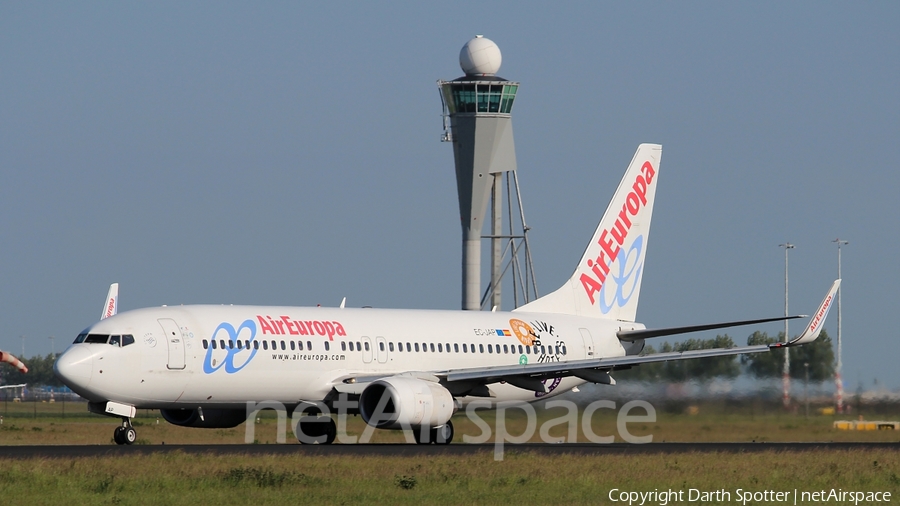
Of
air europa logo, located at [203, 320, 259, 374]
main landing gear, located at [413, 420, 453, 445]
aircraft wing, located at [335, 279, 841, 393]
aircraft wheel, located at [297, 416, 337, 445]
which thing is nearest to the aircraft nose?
air europa logo, located at [203, 320, 259, 374]

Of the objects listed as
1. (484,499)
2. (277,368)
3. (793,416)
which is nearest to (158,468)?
(484,499)

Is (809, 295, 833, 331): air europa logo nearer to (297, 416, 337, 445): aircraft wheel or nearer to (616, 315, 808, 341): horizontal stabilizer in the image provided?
(616, 315, 808, 341): horizontal stabilizer

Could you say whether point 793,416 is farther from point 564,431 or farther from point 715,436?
point 564,431

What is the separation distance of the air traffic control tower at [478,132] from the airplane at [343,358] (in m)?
35.7

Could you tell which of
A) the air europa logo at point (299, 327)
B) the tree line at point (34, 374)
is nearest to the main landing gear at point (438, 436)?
the air europa logo at point (299, 327)

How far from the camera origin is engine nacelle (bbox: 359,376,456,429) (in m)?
33.1

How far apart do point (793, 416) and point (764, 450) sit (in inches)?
387

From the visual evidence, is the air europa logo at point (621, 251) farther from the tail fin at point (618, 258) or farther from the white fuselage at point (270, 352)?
the white fuselage at point (270, 352)

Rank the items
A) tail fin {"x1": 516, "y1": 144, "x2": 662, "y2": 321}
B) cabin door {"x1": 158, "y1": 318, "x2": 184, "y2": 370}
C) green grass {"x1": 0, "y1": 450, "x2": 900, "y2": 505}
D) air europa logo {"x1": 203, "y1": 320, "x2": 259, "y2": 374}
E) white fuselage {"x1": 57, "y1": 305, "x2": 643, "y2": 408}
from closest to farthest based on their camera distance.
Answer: green grass {"x1": 0, "y1": 450, "x2": 900, "y2": 505} → white fuselage {"x1": 57, "y1": 305, "x2": 643, "y2": 408} → cabin door {"x1": 158, "y1": 318, "x2": 184, "y2": 370} → air europa logo {"x1": 203, "y1": 320, "x2": 259, "y2": 374} → tail fin {"x1": 516, "y1": 144, "x2": 662, "y2": 321}

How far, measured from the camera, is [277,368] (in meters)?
33.6

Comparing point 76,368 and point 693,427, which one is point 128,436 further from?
point 693,427

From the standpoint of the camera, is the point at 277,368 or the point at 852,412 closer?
the point at 277,368

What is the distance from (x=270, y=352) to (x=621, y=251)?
1482cm

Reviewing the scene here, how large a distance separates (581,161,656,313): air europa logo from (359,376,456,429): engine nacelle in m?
10.2
